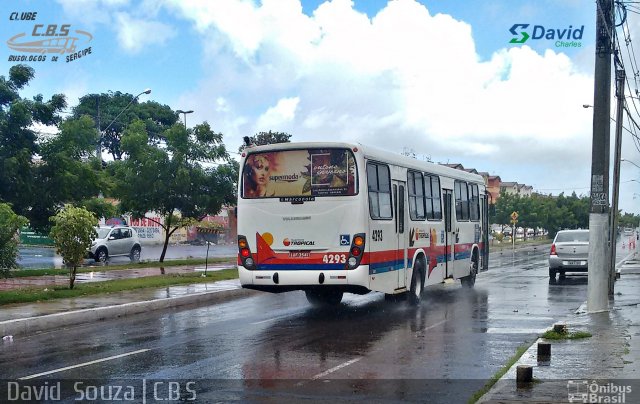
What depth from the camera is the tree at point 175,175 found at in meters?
29.0

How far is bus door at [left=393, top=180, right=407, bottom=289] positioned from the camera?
15656 mm

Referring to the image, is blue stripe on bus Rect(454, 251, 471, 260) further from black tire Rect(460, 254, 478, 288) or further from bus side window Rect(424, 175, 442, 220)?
bus side window Rect(424, 175, 442, 220)

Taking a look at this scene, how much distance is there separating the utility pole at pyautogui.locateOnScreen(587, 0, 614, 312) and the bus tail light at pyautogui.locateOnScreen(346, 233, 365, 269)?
4.48 m

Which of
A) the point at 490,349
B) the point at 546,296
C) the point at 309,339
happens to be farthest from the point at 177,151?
the point at 490,349

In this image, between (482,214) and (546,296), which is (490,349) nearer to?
(546,296)

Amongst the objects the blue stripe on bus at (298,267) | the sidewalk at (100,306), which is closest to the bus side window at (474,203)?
the sidewalk at (100,306)

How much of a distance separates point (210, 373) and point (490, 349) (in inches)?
172

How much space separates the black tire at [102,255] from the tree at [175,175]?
3.23m

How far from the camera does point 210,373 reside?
30.0 feet

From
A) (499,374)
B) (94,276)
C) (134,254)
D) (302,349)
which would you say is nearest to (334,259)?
(302,349)

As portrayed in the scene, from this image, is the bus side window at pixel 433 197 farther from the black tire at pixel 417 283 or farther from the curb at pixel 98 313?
the curb at pixel 98 313

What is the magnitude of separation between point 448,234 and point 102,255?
18089mm

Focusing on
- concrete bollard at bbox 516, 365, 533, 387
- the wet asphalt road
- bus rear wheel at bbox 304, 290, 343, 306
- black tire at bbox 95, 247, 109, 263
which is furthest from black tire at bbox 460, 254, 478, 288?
black tire at bbox 95, 247, 109, 263

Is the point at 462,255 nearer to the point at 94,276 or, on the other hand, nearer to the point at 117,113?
the point at 94,276
